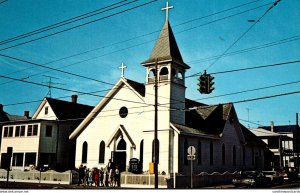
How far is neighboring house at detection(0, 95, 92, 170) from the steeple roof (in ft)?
36.0

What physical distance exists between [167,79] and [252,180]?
10324 mm

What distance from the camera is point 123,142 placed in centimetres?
3309

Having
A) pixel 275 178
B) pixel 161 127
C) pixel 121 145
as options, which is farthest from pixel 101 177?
pixel 275 178

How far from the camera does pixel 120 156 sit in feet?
109

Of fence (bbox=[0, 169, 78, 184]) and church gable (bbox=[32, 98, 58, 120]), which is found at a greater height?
church gable (bbox=[32, 98, 58, 120])

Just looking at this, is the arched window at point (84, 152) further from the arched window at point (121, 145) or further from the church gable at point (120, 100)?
the arched window at point (121, 145)

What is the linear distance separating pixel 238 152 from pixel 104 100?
15.6 m

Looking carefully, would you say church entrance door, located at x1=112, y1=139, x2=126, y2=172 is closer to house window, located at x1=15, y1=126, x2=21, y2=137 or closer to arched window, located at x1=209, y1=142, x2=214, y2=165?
arched window, located at x1=209, y1=142, x2=214, y2=165

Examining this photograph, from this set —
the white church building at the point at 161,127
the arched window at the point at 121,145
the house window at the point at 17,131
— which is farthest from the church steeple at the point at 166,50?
the house window at the point at 17,131

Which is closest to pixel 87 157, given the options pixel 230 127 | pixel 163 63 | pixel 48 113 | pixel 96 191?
pixel 48 113

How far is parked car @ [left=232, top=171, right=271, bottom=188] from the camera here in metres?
25.8

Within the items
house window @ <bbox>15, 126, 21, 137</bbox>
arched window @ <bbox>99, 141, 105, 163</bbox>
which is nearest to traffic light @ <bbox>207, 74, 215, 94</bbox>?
arched window @ <bbox>99, 141, 105, 163</bbox>

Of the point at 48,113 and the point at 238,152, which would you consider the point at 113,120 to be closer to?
the point at 48,113

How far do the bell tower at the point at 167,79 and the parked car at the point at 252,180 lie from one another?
683 centimetres
